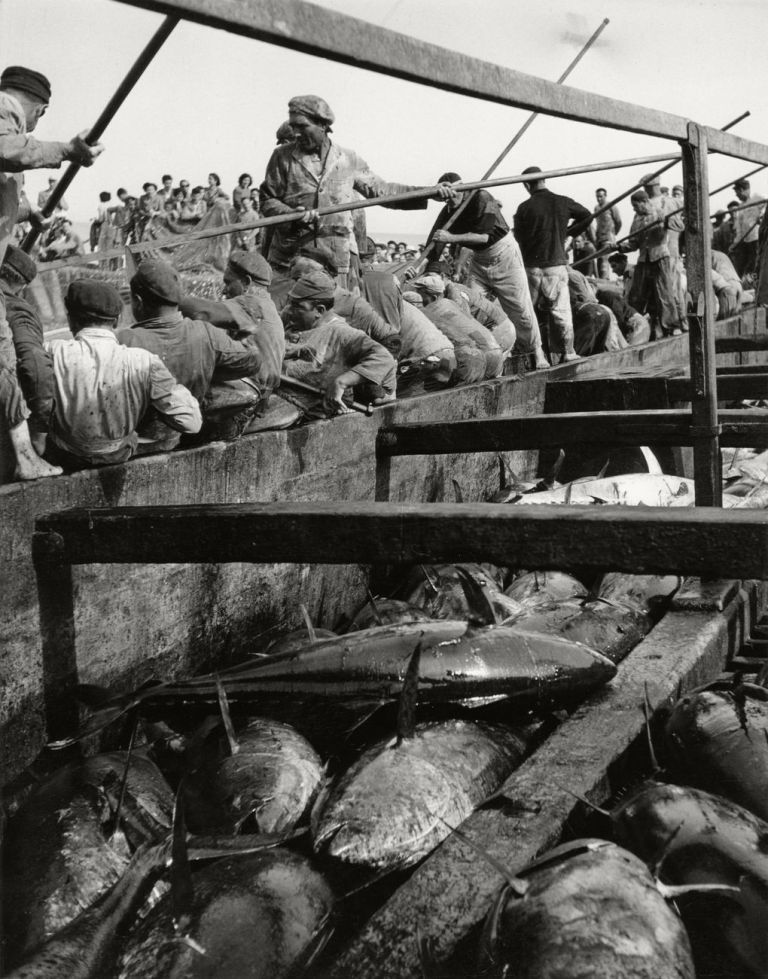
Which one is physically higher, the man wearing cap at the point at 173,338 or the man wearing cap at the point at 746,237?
the man wearing cap at the point at 746,237

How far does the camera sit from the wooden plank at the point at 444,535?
11.0 ft

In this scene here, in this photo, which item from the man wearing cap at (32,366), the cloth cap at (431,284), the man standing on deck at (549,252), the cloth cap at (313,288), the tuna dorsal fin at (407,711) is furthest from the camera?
the man standing on deck at (549,252)

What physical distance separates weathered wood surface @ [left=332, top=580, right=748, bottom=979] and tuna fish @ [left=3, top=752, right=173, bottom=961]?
961 mm

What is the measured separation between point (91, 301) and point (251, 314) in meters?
2.01

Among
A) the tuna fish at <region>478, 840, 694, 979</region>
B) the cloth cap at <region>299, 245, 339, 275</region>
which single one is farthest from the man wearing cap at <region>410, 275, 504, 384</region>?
the tuna fish at <region>478, 840, 694, 979</region>

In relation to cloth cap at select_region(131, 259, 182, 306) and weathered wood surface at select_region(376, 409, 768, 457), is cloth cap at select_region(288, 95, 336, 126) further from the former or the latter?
cloth cap at select_region(131, 259, 182, 306)

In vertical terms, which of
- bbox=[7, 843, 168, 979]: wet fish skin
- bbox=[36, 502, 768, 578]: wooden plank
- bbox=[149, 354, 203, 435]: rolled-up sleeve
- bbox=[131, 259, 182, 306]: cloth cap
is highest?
bbox=[131, 259, 182, 306]: cloth cap

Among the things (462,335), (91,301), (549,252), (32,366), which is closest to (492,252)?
(549,252)

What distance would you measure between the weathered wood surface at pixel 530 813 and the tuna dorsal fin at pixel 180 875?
434 mm

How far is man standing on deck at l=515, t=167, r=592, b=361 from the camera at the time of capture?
12312 mm

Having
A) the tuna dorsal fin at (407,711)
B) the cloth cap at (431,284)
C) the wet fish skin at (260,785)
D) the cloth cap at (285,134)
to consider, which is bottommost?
the wet fish skin at (260,785)

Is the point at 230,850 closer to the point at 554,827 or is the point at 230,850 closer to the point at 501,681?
the point at 554,827

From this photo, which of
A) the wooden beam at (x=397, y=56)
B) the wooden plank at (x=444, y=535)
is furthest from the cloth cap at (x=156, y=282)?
the wooden beam at (x=397, y=56)

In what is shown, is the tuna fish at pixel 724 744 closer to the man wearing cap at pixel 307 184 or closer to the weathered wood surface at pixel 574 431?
the weathered wood surface at pixel 574 431
